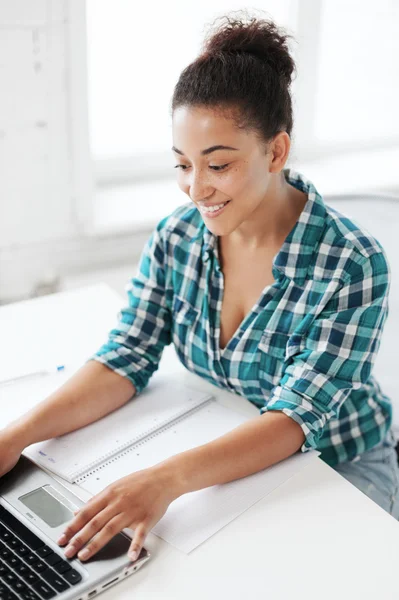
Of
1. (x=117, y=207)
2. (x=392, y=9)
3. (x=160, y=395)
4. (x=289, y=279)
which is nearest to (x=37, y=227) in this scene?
(x=117, y=207)

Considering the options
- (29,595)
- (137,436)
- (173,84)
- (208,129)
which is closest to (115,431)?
(137,436)

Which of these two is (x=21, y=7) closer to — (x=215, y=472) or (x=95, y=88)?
(x=95, y=88)

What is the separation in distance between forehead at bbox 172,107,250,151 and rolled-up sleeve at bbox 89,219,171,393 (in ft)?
0.89

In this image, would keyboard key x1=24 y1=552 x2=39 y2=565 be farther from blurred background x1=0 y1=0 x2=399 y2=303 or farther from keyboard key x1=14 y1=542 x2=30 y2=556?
blurred background x1=0 y1=0 x2=399 y2=303

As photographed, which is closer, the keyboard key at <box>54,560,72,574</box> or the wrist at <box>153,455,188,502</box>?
the keyboard key at <box>54,560,72,574</box>

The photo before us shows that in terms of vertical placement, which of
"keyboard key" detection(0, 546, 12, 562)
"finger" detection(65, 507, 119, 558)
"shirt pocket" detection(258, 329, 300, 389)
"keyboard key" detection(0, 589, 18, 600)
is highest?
"shirt pocket" detection(258, 329, 300, 389)

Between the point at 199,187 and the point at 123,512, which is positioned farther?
the point at 199,187

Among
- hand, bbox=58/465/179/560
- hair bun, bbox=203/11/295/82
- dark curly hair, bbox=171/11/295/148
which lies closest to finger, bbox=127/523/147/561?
hand, bbox=58/465/179/560

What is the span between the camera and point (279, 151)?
→ 1.17 meters

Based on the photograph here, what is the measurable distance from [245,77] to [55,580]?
28.4 inches

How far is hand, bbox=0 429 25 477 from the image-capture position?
41.7 inches

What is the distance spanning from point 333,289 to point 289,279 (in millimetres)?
86

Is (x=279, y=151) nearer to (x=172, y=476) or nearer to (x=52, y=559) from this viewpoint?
(x=172, y=476)

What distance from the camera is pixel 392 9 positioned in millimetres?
2404
